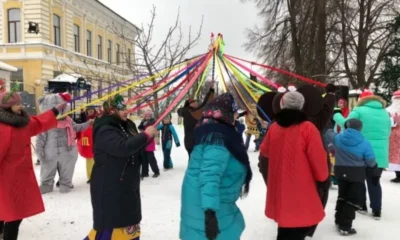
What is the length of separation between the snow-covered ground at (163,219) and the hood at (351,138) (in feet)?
3.52

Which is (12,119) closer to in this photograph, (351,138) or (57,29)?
(351,138)

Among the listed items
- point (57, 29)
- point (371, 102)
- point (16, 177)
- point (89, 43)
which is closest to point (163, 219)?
point (16, 177)

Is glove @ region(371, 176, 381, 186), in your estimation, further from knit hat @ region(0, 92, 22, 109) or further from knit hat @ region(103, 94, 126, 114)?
knit hat @ region(0, 92, 22, 109)

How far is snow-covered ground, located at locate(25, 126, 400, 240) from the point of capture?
14.6ft

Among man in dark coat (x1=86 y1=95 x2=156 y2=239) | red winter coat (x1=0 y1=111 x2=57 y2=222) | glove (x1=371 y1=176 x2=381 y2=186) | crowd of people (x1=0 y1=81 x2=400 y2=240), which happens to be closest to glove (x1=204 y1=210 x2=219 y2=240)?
crowd of people (x1=0 y1=81 x2=400 y2=240)

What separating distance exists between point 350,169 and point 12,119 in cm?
385

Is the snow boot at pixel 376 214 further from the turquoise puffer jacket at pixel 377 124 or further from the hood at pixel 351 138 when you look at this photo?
the hood at pixel 351 138

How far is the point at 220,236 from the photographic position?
2787 millimetres

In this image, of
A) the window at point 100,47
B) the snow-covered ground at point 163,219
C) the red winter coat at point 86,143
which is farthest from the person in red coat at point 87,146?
the window at point 100,47

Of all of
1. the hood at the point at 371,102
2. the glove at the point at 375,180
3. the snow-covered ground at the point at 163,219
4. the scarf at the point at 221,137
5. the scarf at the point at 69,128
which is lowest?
the snow-covered ground at the point at 163,219

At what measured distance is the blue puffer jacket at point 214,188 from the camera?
8.63ft

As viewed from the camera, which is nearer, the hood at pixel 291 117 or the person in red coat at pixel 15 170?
the hood at pixel 291 117

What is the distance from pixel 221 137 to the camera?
2.74 metres

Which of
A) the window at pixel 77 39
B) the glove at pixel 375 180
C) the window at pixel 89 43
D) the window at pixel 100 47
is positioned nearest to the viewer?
the glove at pixel 375 180
